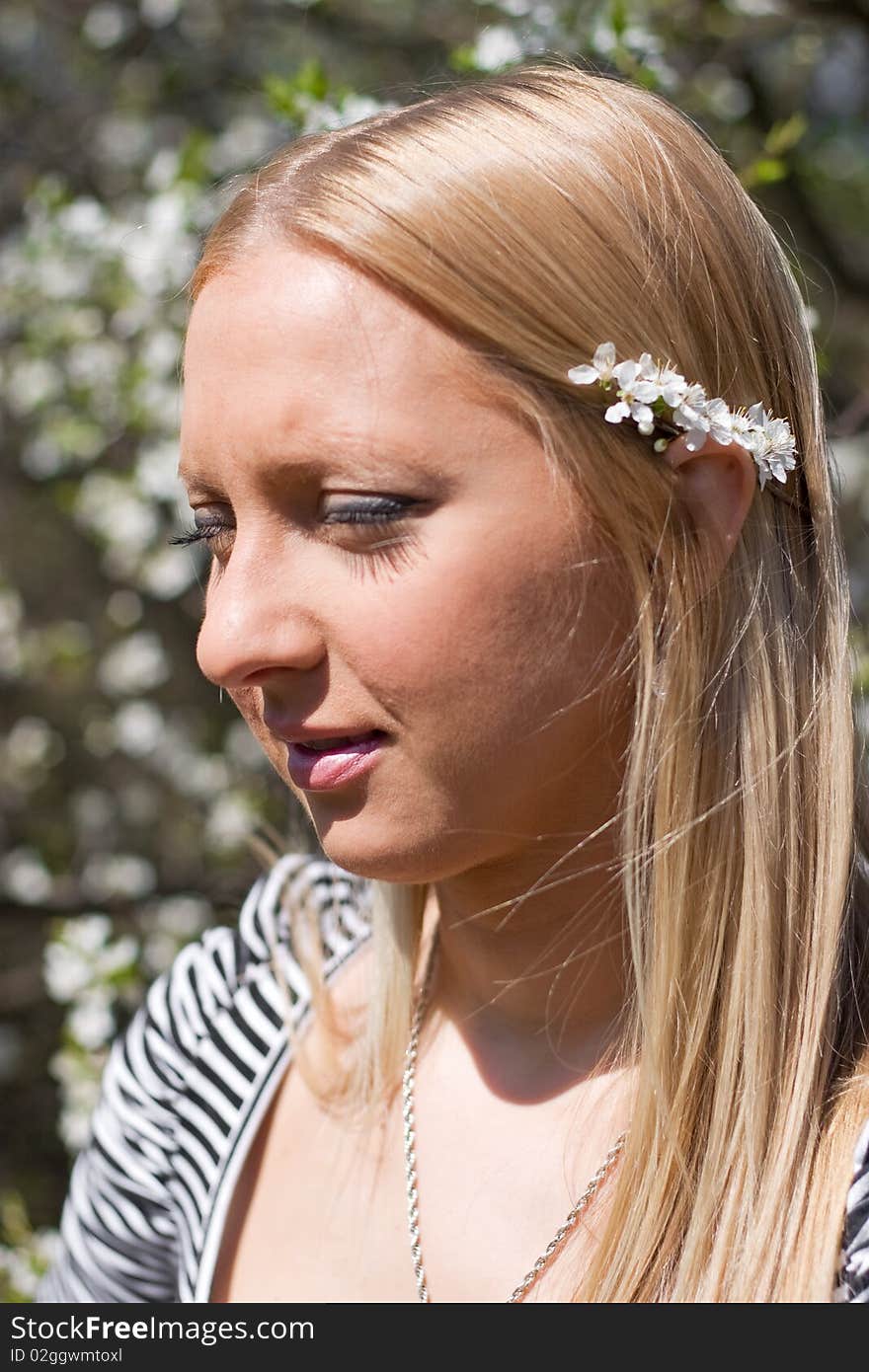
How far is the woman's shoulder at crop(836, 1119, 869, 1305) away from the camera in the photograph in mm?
1121

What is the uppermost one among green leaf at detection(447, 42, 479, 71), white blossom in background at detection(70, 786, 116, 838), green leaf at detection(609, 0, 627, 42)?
green leaf at detection(609, 0, 627, 42)

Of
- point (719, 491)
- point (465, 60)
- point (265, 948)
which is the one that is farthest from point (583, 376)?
point (465, 60)

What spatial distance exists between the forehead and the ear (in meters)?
0.21

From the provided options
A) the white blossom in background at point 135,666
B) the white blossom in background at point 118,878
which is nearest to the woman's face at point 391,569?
the white blossom in background at point 118,878

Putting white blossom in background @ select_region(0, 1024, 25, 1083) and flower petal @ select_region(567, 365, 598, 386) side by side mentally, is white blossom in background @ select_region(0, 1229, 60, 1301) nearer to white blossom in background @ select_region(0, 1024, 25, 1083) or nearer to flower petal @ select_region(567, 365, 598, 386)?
white blossom in background @ select_region(0, 1024, 25, 1083)

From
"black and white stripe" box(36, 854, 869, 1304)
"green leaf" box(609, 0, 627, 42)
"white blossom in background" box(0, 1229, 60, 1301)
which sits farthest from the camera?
"white blossom in background" box(0, 1229, 60, 1301)

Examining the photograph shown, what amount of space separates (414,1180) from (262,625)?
2.12 feet

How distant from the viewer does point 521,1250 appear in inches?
51.6

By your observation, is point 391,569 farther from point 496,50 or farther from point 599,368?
point 496,50

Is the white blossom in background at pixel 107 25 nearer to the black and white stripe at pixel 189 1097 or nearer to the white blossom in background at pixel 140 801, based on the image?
the white blossom in background at pixel 140 801

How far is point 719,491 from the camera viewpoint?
124cm

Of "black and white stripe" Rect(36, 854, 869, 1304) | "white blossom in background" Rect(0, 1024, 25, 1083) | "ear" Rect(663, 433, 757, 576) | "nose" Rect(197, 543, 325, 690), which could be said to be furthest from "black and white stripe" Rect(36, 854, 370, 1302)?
"white blossom in background" Rect(0, 1024, 25, 1083)

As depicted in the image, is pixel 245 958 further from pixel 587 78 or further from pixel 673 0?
pixel 673 0

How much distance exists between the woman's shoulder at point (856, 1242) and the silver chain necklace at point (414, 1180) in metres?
0.24
